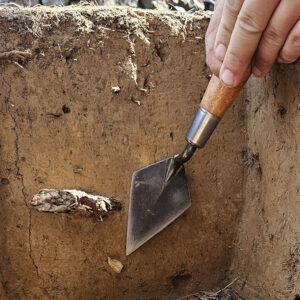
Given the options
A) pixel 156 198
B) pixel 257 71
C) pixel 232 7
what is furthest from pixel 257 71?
pixel 156 198

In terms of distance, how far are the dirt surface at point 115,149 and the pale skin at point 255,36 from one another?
11.2 inches

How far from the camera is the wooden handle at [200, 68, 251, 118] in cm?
109

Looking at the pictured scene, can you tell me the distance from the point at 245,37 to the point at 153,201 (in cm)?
64

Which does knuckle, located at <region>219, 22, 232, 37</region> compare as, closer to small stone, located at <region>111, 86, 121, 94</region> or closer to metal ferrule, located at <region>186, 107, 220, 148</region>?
metal ferrule, located at <region>186, 107, 220, 148</region>

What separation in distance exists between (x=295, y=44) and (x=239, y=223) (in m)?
0.71

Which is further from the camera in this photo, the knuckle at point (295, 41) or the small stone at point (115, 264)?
the small stone at point (115, 264)

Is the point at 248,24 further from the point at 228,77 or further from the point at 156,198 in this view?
the point at 156,198

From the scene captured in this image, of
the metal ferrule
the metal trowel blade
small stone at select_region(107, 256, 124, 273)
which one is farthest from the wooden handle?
small stone at select_region(107, 256, 124, 273)

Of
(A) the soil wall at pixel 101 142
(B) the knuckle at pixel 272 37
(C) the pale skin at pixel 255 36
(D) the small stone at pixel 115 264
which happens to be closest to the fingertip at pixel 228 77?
(C) the pale skin at pixel 255 36

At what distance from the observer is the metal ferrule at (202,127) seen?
3.74 ft

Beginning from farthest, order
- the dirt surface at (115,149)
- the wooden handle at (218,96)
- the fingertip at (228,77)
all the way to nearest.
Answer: the dirt surface at (115,149)
the wooden handle at (218,96)
the fingertip at (228,77)

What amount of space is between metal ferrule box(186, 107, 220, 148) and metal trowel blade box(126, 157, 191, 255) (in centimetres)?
15

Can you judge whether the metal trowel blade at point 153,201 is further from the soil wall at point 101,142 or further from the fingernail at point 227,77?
the fingernail at point 227,77

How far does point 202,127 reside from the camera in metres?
1.15
